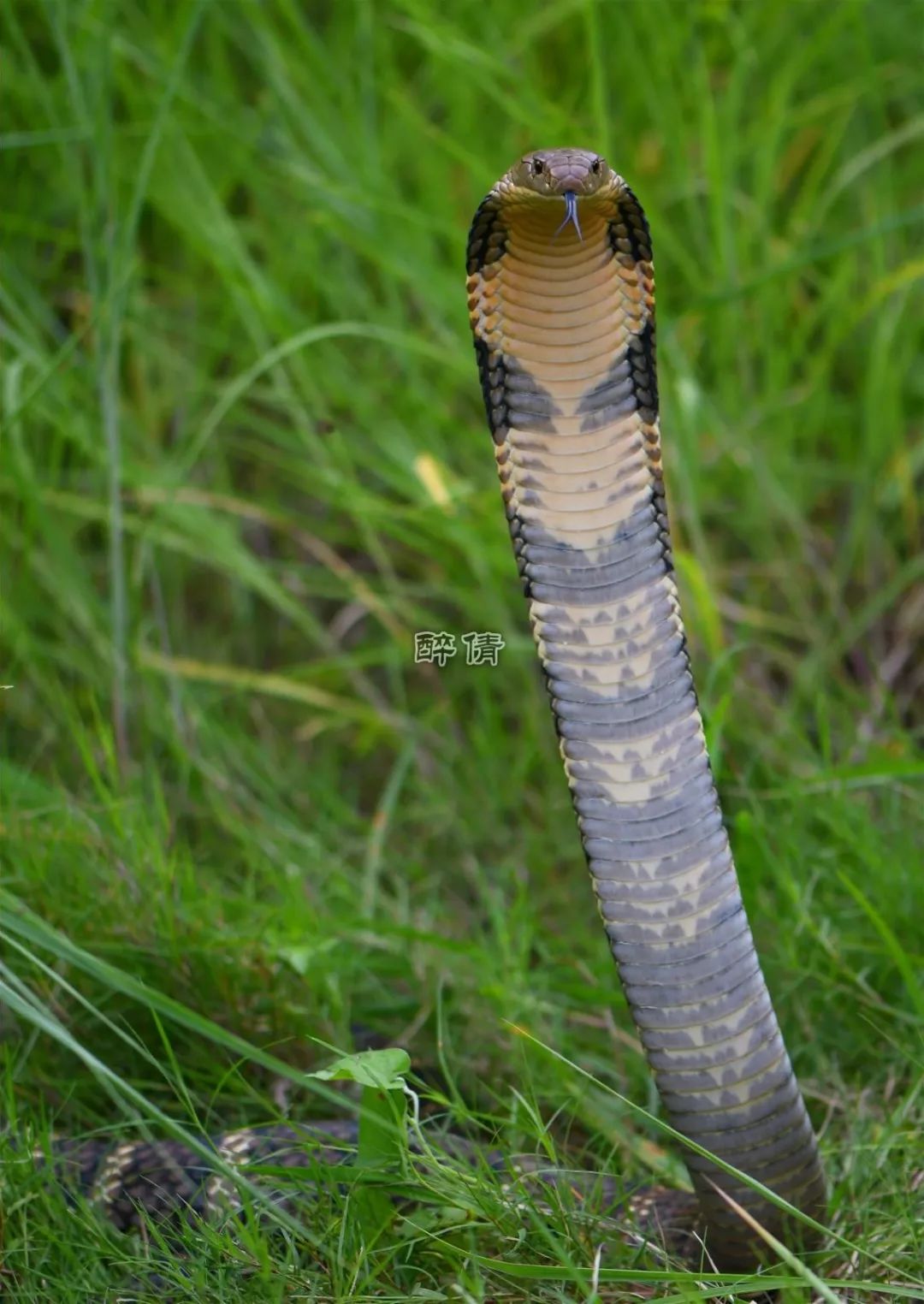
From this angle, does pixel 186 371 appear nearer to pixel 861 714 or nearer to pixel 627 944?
pixel 861 714

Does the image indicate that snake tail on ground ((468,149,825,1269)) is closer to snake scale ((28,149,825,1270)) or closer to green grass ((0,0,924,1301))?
snake scale ((28,149,825,1270))

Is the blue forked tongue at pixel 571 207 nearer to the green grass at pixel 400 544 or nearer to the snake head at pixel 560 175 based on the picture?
the snake head at pixel 560 175

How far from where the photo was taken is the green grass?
3006 mm

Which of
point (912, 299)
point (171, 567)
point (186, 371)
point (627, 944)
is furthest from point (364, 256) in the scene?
point (627, 944)

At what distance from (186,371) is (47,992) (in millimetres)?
2221

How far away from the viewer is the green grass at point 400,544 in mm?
3006

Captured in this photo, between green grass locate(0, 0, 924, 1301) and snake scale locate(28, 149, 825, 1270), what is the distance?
38 cm

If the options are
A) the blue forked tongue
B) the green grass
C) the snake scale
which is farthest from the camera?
the green grass

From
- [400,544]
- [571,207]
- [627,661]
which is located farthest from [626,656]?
[400,544]

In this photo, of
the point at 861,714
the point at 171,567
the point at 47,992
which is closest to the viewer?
the point at 47,992

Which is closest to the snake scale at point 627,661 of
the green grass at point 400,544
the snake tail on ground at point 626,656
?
the snake tail on ground at point 626,656

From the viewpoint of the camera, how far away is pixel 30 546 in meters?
4.05

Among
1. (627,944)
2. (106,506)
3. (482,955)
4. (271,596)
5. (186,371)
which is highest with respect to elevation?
(186,371)

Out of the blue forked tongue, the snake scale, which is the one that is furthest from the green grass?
the blue forked tongue
